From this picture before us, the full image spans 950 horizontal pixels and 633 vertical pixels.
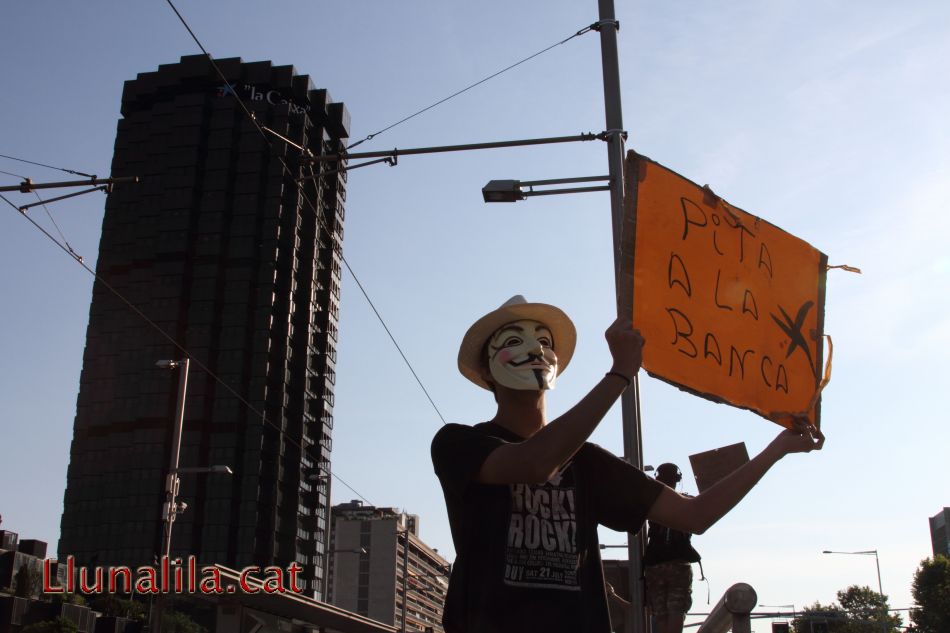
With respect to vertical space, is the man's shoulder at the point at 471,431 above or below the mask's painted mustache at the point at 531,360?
below

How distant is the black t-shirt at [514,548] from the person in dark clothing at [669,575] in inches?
136

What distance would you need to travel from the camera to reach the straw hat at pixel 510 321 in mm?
3316

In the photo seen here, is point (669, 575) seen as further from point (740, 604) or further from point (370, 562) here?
point (370, 562)

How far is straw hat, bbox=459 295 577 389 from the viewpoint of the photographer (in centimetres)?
Answer: 332

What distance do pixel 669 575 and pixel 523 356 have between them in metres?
3.69

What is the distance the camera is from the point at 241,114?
95.6 m

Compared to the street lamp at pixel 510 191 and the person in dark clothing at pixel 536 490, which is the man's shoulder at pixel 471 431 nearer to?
the person in dark clothing at pixel 536 490

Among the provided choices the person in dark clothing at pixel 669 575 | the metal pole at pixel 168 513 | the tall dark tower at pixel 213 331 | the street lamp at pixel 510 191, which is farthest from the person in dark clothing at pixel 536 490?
the tall dark tower at pixel 213 331

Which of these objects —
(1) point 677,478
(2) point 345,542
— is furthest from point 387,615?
(1) point 677,478

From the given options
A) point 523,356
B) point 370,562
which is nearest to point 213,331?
point 370,562

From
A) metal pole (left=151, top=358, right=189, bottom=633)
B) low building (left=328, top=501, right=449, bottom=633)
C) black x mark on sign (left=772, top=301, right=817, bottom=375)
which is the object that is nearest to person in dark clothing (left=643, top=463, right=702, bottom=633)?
black x mark on sign (left=772, top=301, right=817, bottom=375)

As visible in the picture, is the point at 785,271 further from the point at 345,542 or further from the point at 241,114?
the point at 345,542

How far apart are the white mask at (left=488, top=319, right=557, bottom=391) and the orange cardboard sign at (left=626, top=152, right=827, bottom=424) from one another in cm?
40

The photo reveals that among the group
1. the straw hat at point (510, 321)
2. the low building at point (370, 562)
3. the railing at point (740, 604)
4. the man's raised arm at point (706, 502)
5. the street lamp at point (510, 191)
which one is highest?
Result: the low building at point (370, 562)
